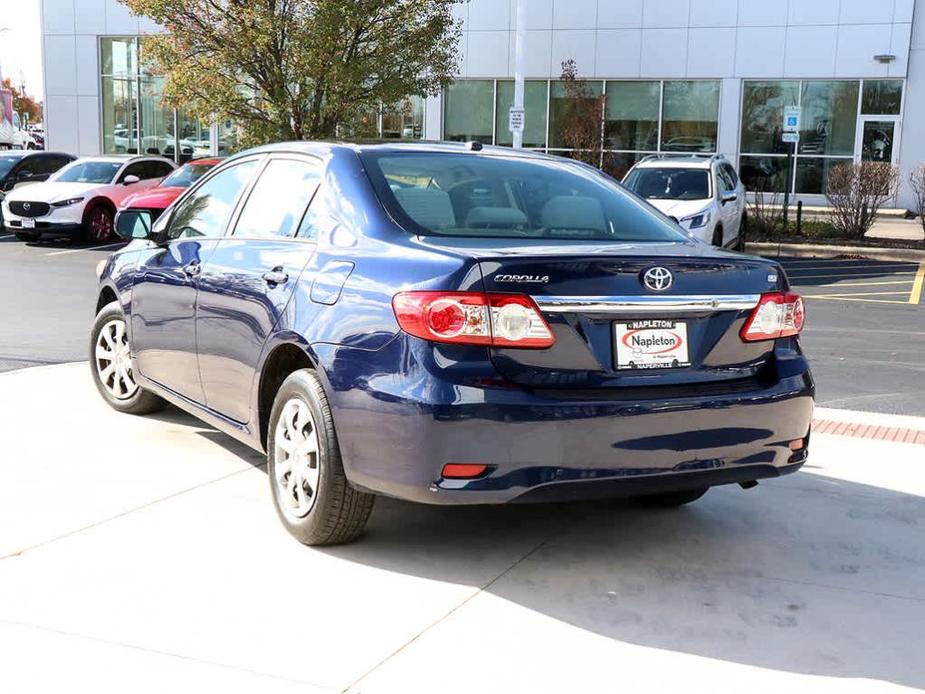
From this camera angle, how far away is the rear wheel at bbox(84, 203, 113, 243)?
2005 cm

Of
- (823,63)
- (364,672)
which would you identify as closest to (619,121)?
(823,63)

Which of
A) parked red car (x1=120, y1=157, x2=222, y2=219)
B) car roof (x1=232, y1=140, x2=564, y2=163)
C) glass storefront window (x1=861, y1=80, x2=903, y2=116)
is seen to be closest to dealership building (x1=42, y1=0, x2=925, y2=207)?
glass storefront window (x1=861, y1=80, x2=903, y2=116)

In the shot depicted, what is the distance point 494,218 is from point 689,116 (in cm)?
2685

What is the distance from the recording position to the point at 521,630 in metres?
3.92

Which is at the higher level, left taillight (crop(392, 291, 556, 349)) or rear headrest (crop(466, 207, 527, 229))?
rear headrest (crop(466, 207, 527, 229))

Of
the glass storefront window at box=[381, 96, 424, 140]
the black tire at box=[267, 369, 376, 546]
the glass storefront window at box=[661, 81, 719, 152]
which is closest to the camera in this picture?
the black tire at box=[267, 369, 376, 546]

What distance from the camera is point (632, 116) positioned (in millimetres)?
30797

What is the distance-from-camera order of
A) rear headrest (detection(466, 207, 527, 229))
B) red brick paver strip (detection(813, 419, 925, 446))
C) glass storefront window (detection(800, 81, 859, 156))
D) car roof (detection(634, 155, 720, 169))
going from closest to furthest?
rear headrest (detection(466, 207, 527, 229)) → red brick paver strip (detection(813, 419, 925, 446)) → car roof (detection(634, 155, 720, 169)) → glass storefront window (detection(800, 81, 859, 156))

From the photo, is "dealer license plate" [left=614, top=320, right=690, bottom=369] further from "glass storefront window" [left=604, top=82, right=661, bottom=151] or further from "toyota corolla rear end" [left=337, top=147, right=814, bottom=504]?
"glass storefront window" [left=604, top=82, right=661, bottom=151]

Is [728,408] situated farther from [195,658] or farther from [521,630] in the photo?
[195,658]

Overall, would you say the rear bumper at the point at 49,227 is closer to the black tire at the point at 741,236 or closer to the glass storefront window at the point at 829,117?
the black tire at the point at 741,236

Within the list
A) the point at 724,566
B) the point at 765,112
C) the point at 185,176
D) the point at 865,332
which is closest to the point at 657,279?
the point at 724,566

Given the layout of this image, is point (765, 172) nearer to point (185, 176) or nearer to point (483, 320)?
point (185, 176)

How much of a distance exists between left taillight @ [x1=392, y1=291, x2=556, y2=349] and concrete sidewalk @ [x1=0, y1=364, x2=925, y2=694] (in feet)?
3.14
